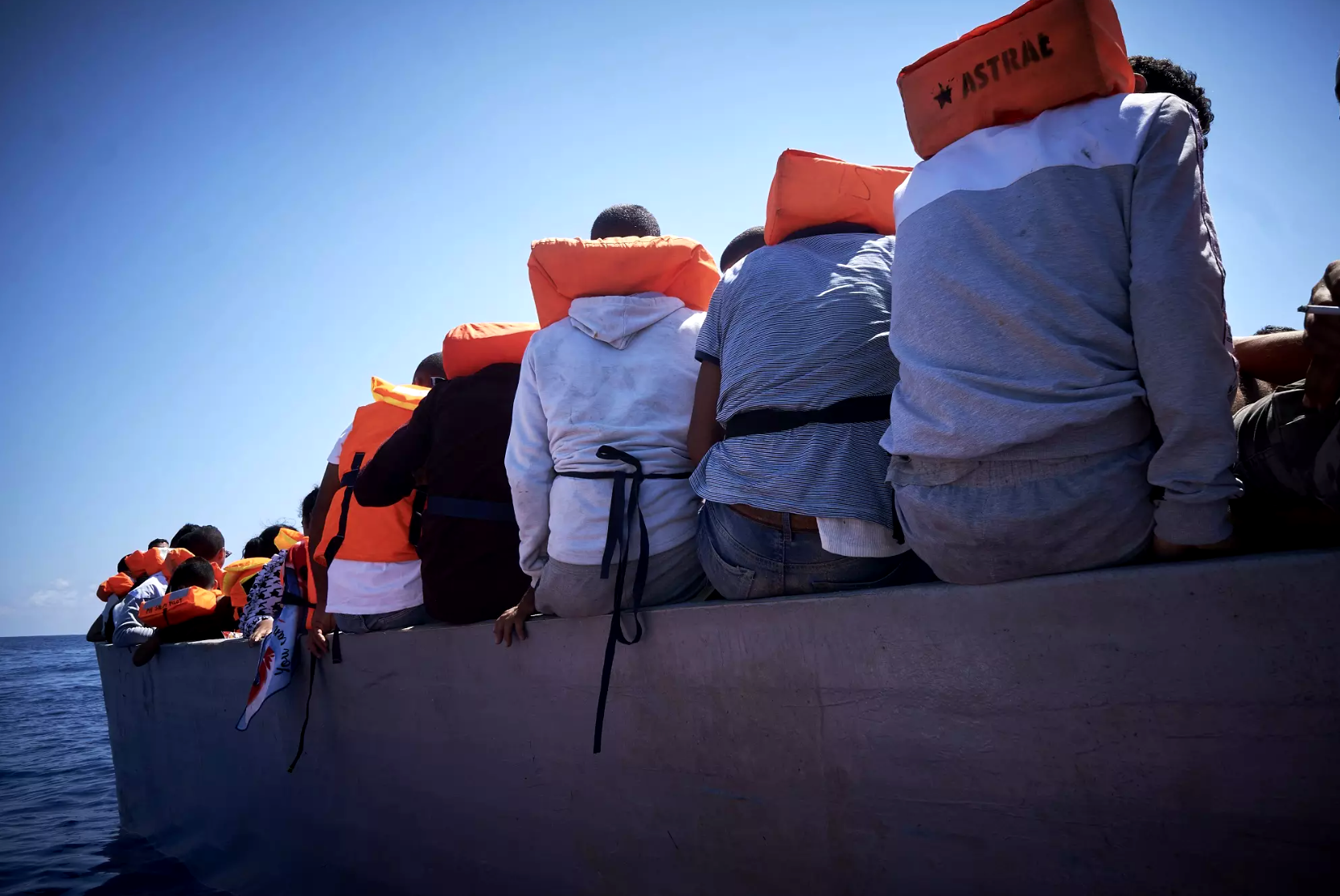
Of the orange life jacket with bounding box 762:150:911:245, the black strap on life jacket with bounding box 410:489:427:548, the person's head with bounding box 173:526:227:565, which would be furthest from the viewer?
the person's head with bounding box 173:526:227:565

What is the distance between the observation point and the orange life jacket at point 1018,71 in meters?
2.00

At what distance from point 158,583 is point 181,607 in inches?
70.7

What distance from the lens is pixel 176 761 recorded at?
22.0 feet

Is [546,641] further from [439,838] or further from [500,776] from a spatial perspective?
[439,838]

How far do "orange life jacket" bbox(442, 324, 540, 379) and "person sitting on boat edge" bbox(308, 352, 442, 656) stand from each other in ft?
2.54

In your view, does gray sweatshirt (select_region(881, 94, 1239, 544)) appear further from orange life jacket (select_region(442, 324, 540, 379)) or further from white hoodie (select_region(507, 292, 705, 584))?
orange life jacket (select_region(442, 324, 540, 379))

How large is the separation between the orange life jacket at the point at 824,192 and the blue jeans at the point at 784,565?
0.93 m

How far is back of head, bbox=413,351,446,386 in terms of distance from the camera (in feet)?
16.7

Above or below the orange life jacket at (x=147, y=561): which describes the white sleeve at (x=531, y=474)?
above

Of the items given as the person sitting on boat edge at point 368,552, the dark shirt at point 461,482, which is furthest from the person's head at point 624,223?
the person sitting on boat edge at point 368,552

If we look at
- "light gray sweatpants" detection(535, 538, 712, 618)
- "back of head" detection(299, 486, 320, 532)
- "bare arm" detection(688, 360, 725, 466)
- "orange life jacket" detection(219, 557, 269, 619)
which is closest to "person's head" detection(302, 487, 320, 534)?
"back of head" detection(299, 486, 320, 532)

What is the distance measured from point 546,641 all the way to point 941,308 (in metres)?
1.89

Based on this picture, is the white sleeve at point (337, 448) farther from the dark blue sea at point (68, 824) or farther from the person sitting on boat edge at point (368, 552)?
the dark blue sea at point (68, 824)

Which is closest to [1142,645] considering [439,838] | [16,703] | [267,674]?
[439,838]
